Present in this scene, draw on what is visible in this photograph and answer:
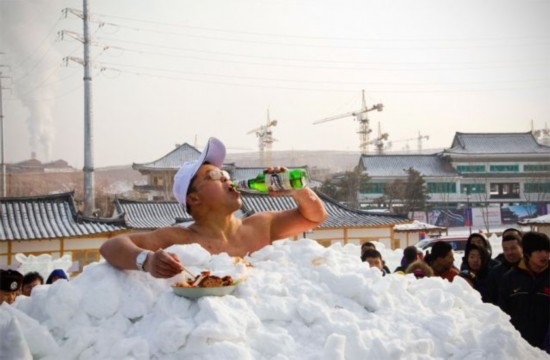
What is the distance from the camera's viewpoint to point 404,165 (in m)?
28.7

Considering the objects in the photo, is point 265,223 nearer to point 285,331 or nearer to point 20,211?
point 285,331

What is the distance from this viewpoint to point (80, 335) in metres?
1.61

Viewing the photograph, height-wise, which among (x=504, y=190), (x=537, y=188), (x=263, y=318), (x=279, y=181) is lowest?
(x=504, y=190)

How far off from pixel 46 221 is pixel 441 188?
2176cm

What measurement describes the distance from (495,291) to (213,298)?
2216mm

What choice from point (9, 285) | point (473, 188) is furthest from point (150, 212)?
point (473, 188)

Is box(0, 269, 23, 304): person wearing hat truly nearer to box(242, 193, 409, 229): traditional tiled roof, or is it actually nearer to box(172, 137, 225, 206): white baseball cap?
box(172, 137, 225, 206): white baseball cap

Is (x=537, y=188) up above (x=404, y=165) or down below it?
below

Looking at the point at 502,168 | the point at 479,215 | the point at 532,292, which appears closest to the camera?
the point at 532,292

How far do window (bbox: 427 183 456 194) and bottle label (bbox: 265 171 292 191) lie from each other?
2685cm

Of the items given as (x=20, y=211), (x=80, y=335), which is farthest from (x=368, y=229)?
(x=80, y=335)

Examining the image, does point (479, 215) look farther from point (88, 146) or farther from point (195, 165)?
point (195, 165)

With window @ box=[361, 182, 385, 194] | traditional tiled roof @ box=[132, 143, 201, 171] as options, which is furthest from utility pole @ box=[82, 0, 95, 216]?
window @ box=[361, 182, 385, 194]

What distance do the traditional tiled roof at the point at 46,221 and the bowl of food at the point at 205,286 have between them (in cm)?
966
